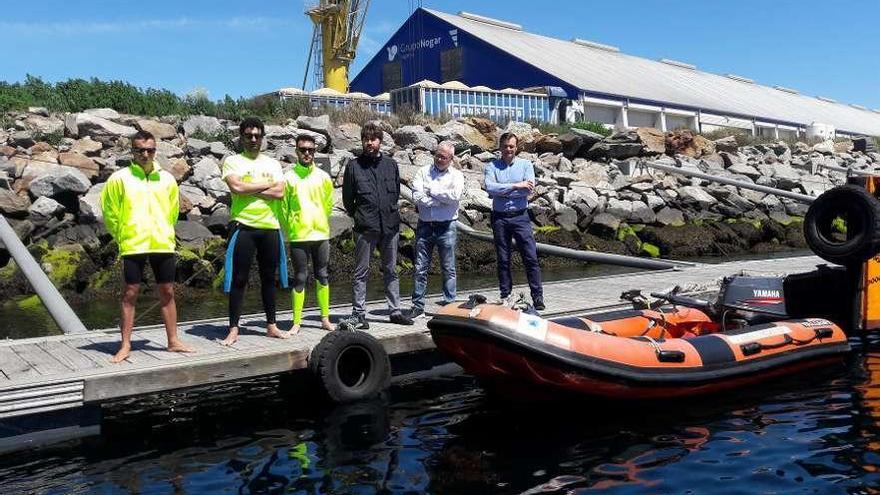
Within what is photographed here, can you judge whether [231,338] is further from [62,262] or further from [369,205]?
[62,262]

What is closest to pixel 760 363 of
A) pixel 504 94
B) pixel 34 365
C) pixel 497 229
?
pixel 497 229

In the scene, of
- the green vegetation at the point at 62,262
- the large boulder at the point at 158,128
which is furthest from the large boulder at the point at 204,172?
the green vegetation at the point at 62,262

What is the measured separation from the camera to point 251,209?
21.6 feet

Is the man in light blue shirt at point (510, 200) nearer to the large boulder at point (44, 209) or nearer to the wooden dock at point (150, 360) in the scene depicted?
the wooden dock at point (150, 360)

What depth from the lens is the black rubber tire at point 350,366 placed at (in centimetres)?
630

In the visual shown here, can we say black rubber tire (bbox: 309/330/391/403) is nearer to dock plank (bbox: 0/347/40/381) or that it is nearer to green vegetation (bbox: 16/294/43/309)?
dock plank (bbox: 0/347/40/381)

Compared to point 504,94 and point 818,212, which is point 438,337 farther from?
point 504,94

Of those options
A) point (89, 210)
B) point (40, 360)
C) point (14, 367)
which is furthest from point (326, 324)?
point (89, 210)

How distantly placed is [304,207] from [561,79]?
30809 mm

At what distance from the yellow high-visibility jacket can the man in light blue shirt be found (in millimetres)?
3289

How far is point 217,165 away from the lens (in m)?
19.1

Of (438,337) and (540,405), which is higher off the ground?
(438,337)

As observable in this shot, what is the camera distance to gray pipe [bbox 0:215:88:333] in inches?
297

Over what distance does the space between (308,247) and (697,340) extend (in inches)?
137
